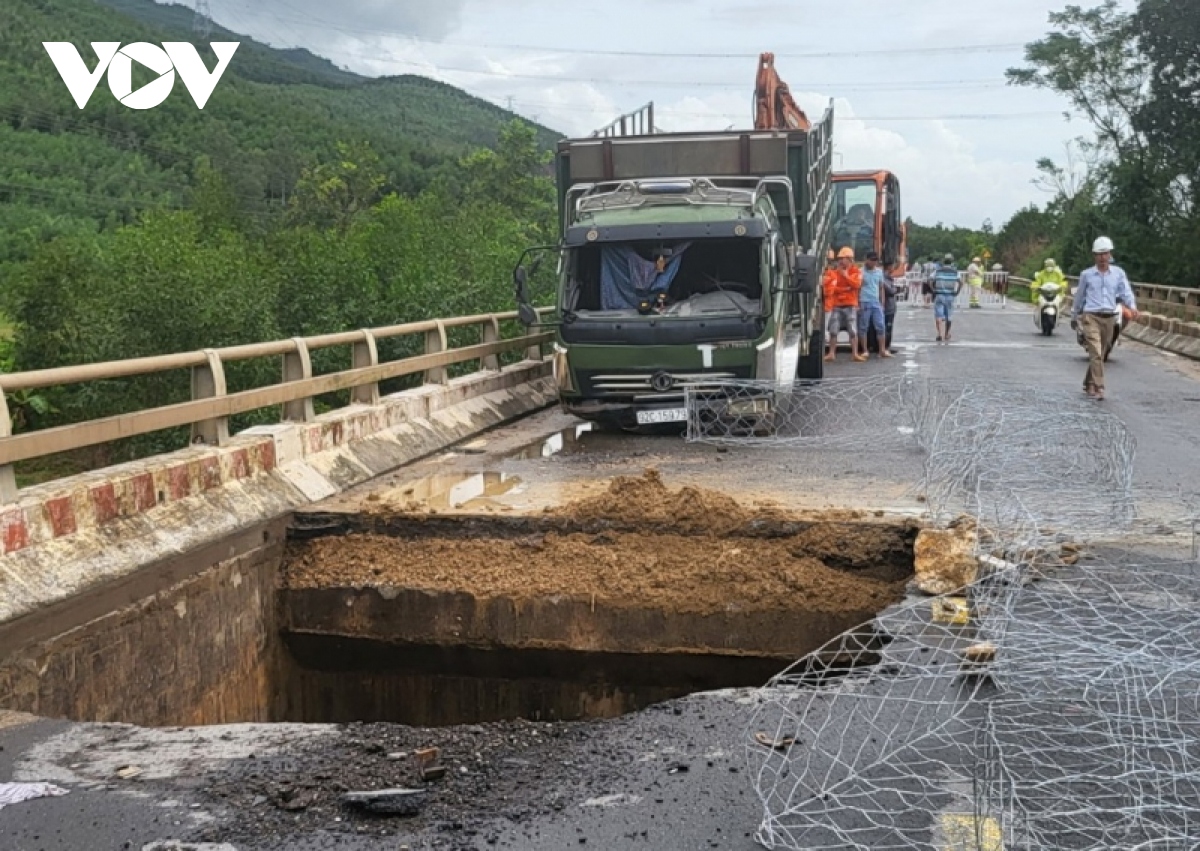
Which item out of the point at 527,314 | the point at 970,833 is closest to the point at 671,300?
the point at 527,314

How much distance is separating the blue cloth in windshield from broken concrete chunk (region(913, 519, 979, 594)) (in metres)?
5.67

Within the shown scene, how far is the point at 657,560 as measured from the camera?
25.6 feet

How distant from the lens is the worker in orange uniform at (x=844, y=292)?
19031mm

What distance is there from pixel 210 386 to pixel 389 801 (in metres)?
4.55

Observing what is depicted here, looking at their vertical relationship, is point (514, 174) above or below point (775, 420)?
above

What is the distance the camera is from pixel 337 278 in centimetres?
2595

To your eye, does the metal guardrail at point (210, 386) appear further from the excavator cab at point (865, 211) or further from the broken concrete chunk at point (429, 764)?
the excavator cab at point (865, 211)

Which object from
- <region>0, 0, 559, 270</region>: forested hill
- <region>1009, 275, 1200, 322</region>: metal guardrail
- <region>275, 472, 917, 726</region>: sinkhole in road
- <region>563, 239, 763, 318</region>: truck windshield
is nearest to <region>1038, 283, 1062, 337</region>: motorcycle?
<region>1009, 275, 1200, 322</region>: metal guardrail

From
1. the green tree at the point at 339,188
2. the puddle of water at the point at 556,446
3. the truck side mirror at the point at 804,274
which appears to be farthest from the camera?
the green tree at the point at 339,188

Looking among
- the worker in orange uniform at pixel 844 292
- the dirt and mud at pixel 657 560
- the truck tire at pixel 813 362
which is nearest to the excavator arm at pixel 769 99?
the worker in orange uniform at pixel 844 292

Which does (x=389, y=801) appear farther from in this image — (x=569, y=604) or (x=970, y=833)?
(x=569, y=604)

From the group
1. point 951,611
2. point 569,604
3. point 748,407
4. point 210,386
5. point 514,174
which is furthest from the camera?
point 514,174

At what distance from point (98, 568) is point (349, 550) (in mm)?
2102

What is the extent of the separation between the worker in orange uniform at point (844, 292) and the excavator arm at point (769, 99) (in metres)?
2.41
